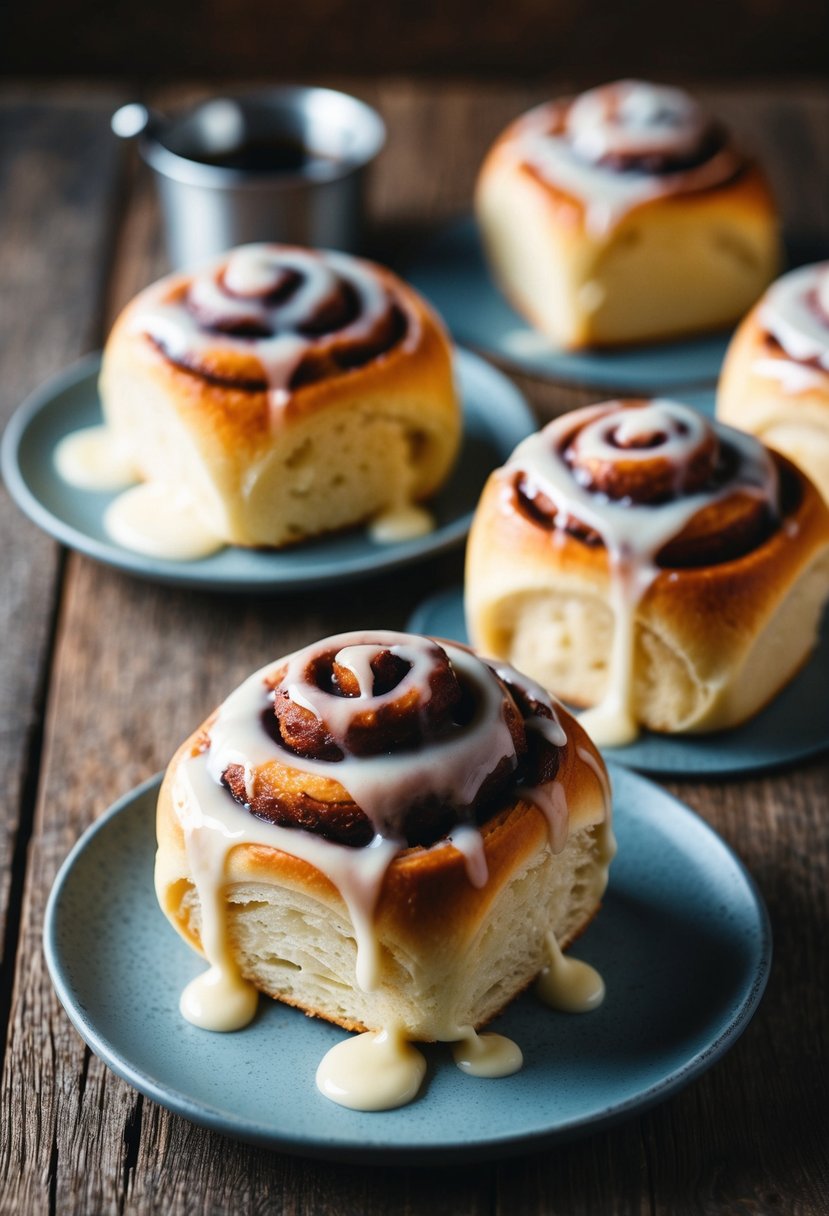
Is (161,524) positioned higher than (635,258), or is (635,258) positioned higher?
(635,258)

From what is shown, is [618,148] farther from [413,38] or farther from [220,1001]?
[220,1001]

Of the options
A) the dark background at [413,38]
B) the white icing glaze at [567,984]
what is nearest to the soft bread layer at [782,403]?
the white icing glaze at [567,984]

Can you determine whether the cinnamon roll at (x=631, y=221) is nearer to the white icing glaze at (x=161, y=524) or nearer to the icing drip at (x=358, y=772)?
the white icing glaze at (x=161, y=524)

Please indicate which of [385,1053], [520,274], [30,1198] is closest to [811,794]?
[385,1053]

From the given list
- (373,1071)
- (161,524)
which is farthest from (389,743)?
(161,524)

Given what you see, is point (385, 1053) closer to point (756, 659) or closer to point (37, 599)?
point (756, 659)

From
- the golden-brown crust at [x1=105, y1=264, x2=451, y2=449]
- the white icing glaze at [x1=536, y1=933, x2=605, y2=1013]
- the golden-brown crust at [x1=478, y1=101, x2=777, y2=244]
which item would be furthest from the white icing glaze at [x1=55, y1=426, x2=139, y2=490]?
the white icing glaze at [x1=536, y1=933, x2=605, y2=1013]

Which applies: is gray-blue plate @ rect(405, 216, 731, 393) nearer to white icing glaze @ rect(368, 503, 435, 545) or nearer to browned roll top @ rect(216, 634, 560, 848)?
white icing glaze @ rect(368, 503, 435, 545)
